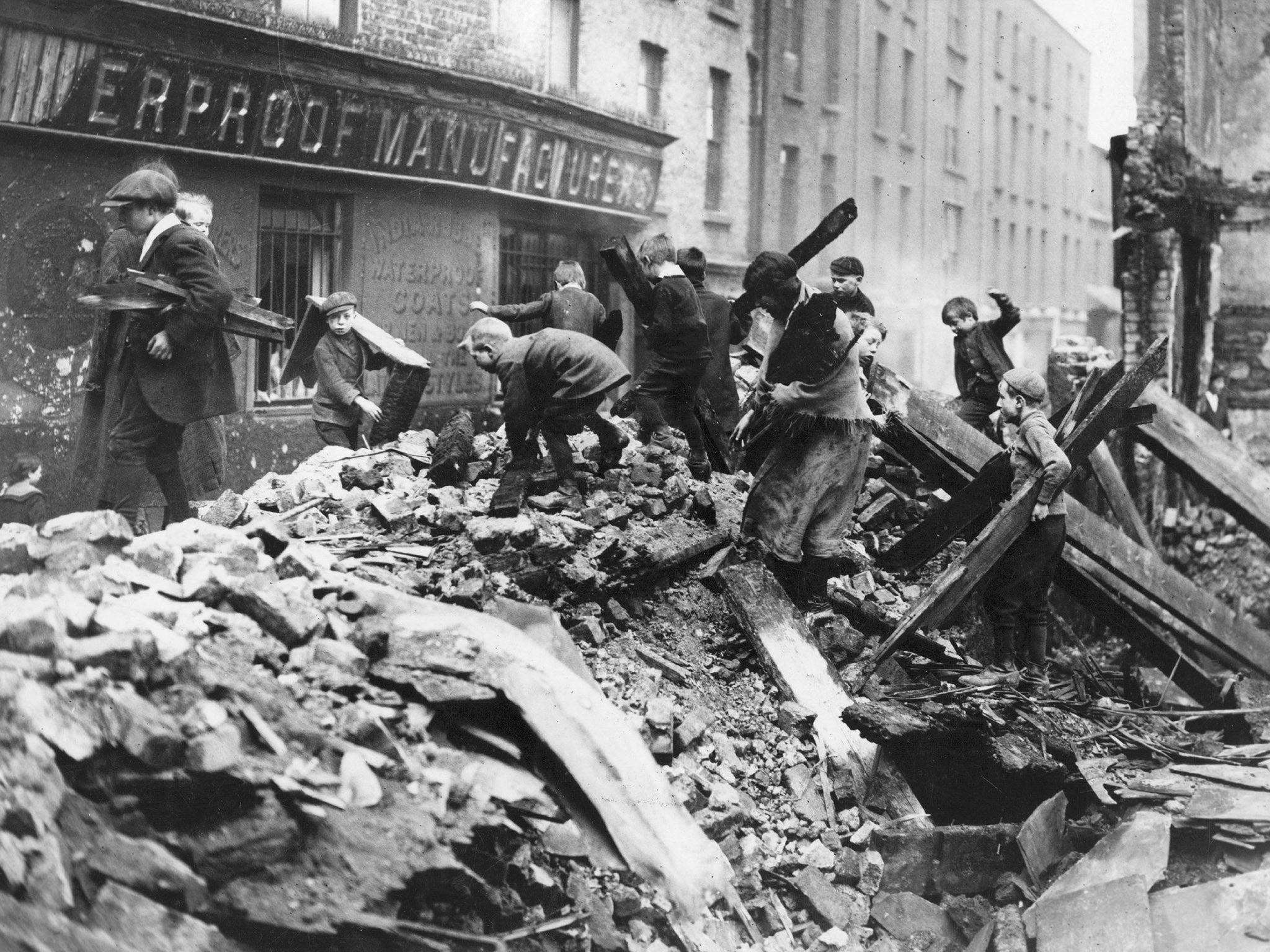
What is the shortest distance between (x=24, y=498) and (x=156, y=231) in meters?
1.78

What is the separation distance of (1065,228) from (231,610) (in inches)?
1096

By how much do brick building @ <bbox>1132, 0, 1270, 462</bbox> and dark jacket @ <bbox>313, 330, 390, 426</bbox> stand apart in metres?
8.04

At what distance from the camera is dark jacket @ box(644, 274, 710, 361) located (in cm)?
840

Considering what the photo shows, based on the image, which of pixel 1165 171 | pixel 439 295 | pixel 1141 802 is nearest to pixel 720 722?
pixel 1141 802

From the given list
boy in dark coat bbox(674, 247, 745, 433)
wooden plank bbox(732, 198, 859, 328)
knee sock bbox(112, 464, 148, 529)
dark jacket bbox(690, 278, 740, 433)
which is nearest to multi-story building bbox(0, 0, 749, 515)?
knee sock bbox(112, 464, 148, 529)

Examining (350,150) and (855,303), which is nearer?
(855,303)

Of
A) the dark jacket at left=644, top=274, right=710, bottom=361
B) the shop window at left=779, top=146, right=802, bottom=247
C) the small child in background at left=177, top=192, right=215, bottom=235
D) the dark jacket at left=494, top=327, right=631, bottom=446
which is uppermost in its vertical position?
the shop window at left=779, top=146, right=802, bottom=247

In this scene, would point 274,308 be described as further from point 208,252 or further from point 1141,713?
point 1141,713

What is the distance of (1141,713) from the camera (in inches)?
251

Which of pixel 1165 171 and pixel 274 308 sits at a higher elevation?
pixel 1165 171

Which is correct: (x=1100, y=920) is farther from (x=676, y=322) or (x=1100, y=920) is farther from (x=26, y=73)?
Result: (x=26, y=73)

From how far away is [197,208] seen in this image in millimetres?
9227

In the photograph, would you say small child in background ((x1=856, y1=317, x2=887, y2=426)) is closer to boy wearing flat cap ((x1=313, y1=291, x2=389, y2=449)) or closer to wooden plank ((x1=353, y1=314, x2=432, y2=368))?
wooden plank ((x1=353, y1=314, x2=432, y2=368))

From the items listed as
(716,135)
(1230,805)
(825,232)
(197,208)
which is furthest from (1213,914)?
(716,135)
